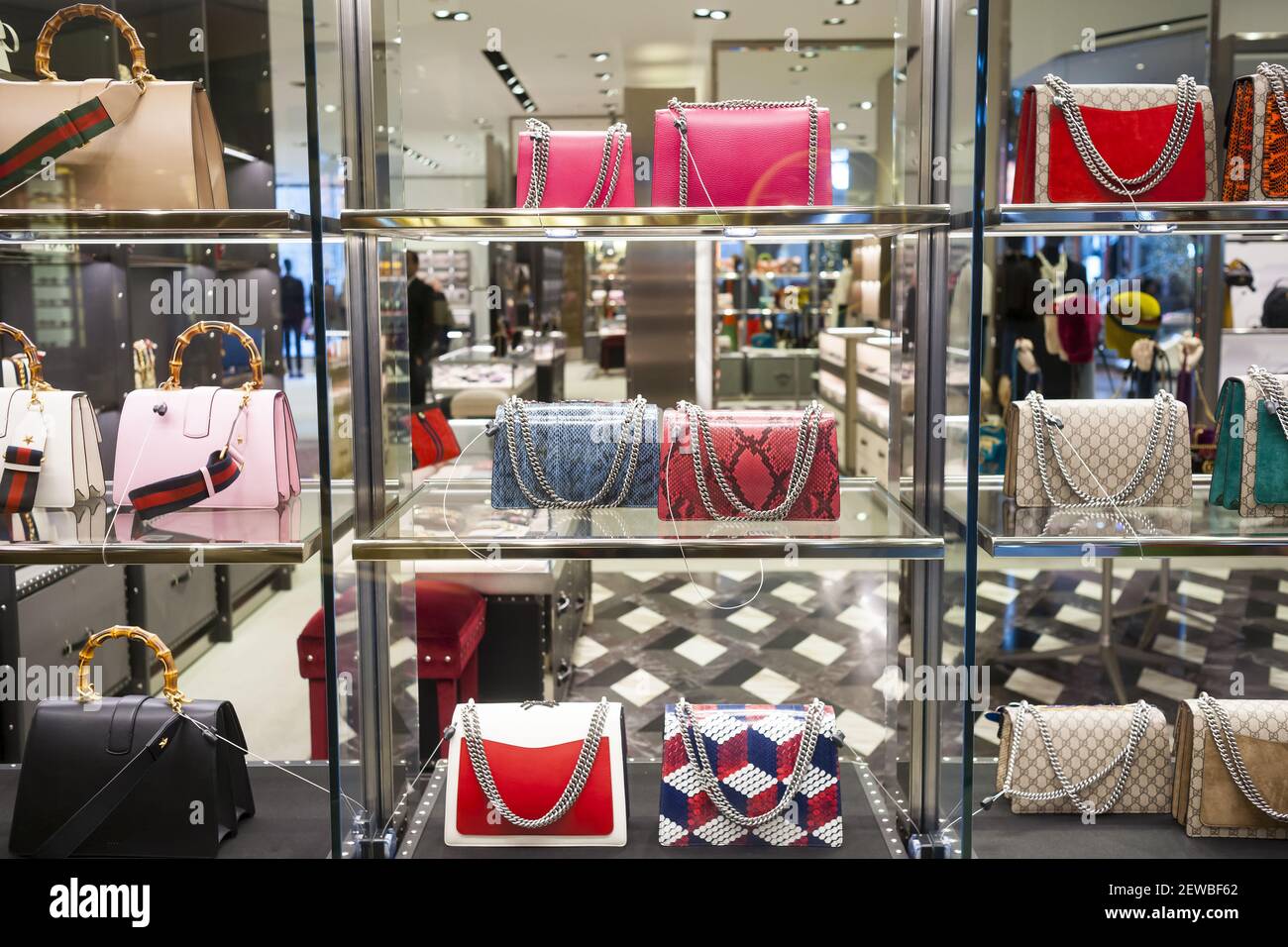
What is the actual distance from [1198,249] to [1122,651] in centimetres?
304

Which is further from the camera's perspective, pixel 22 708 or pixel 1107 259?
pixel 1107 259

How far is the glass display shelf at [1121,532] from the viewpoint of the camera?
196 centimetres

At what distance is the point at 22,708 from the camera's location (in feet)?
11.1

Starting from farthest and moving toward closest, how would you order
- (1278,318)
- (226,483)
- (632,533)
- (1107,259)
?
(1107,259), (1278,318), (226,483), (632,533)

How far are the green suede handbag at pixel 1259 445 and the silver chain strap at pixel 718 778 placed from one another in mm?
1030

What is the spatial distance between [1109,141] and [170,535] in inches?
83.0

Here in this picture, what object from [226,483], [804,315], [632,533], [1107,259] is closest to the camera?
[632,533]

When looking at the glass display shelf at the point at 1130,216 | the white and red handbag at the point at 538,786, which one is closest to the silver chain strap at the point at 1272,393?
the glass display shelf at the point at 1130,216

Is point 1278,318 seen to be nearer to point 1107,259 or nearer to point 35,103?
point 1107,259

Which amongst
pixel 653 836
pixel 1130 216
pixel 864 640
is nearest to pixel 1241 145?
pixel 1130 216

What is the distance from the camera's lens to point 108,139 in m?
2.12

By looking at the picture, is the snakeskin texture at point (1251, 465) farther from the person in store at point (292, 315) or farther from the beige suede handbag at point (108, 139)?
the person in store at point (292, 315)
